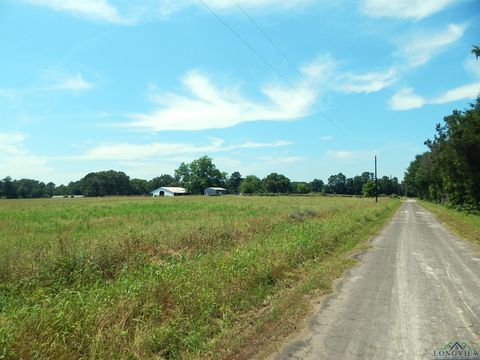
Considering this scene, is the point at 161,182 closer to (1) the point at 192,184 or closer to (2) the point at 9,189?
(1) the point at 192,184

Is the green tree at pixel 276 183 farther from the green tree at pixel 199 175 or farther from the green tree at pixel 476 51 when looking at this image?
the green tree at pixel 476 51

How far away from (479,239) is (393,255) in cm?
729

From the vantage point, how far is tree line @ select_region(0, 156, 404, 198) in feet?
451

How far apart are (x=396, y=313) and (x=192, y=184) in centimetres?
14282

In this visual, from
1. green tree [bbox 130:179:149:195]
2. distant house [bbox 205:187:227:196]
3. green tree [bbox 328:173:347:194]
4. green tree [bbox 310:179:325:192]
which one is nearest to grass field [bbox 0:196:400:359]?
distant house [bbox 205:187:227:196]

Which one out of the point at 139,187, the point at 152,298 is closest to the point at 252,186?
the point at 139,187

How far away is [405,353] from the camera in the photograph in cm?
486

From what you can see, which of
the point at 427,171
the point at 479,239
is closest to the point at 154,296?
the point at 479,239

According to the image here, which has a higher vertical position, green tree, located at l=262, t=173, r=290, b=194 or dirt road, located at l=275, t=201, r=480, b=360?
green tree, located at l=262, t=173, r=290, b=194

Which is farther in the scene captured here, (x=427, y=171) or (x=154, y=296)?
(x=427, y=171)

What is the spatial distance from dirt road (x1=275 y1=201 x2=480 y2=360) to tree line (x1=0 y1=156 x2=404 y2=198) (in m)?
130

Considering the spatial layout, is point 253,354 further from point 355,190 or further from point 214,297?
point 355,190

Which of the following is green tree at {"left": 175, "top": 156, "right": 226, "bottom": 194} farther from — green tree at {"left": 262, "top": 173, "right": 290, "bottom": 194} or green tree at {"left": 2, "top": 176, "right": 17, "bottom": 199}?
green tree at {"left": 2, "top": 176, "right": 17, "bottom": 199}

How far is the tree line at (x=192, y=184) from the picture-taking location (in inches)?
5408
